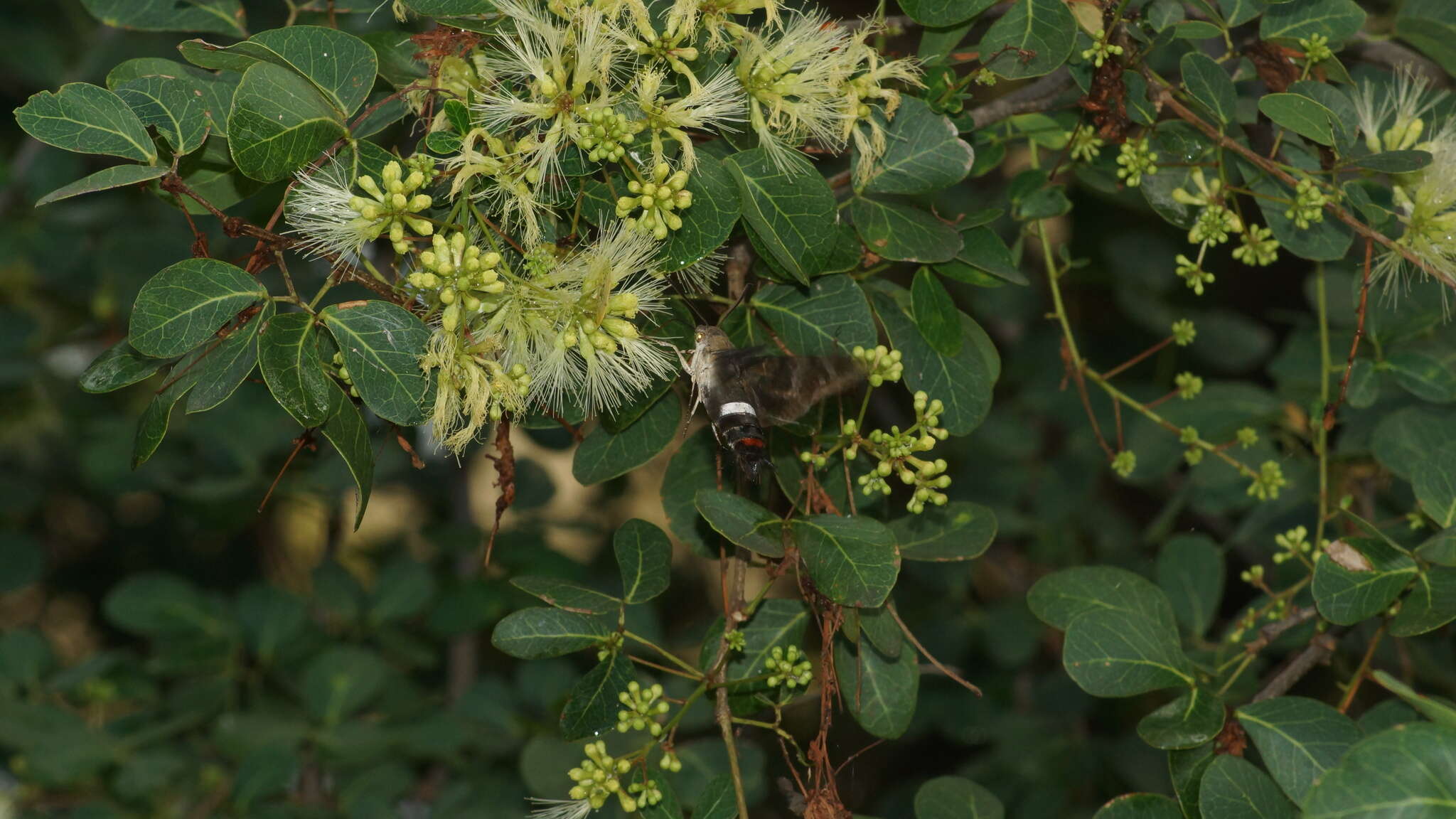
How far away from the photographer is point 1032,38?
62.9 inches

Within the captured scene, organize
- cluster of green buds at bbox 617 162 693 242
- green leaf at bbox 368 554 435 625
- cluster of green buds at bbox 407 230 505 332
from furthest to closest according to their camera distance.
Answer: green leaf at bbox 368 554 435 625 → cluster of green buds at bbox 617 162 693 242 → cluster of green buds at bbox 407 230 505 332

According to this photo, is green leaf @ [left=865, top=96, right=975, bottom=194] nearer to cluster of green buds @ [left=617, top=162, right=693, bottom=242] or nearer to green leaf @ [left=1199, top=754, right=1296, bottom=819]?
cluster of green buds @ [left=617, top=162, right=693, bottom=242]

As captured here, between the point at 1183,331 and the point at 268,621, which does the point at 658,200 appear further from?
the point at 268,621

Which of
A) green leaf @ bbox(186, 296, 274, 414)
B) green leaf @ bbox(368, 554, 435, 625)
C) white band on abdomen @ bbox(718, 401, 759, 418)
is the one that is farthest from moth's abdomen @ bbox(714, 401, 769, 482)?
green leaf @ bbox(368, 554, 435, 625)

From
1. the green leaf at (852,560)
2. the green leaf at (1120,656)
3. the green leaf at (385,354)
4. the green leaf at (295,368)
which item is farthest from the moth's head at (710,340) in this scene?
the green leaf at (1120,656)

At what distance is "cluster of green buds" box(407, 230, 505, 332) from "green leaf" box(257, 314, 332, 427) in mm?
149

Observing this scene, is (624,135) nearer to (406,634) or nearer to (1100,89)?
(1100,89)

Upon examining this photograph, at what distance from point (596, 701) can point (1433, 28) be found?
1.76 metres

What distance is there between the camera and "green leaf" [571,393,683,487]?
166cm

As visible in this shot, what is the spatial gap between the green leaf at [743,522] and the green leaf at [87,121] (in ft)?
2.54

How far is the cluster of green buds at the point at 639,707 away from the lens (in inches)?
60.6

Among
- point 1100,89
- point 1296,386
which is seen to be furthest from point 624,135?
point 1296,386

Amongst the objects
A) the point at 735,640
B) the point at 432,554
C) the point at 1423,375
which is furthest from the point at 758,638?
the point at 432,554

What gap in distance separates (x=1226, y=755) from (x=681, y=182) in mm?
1021
